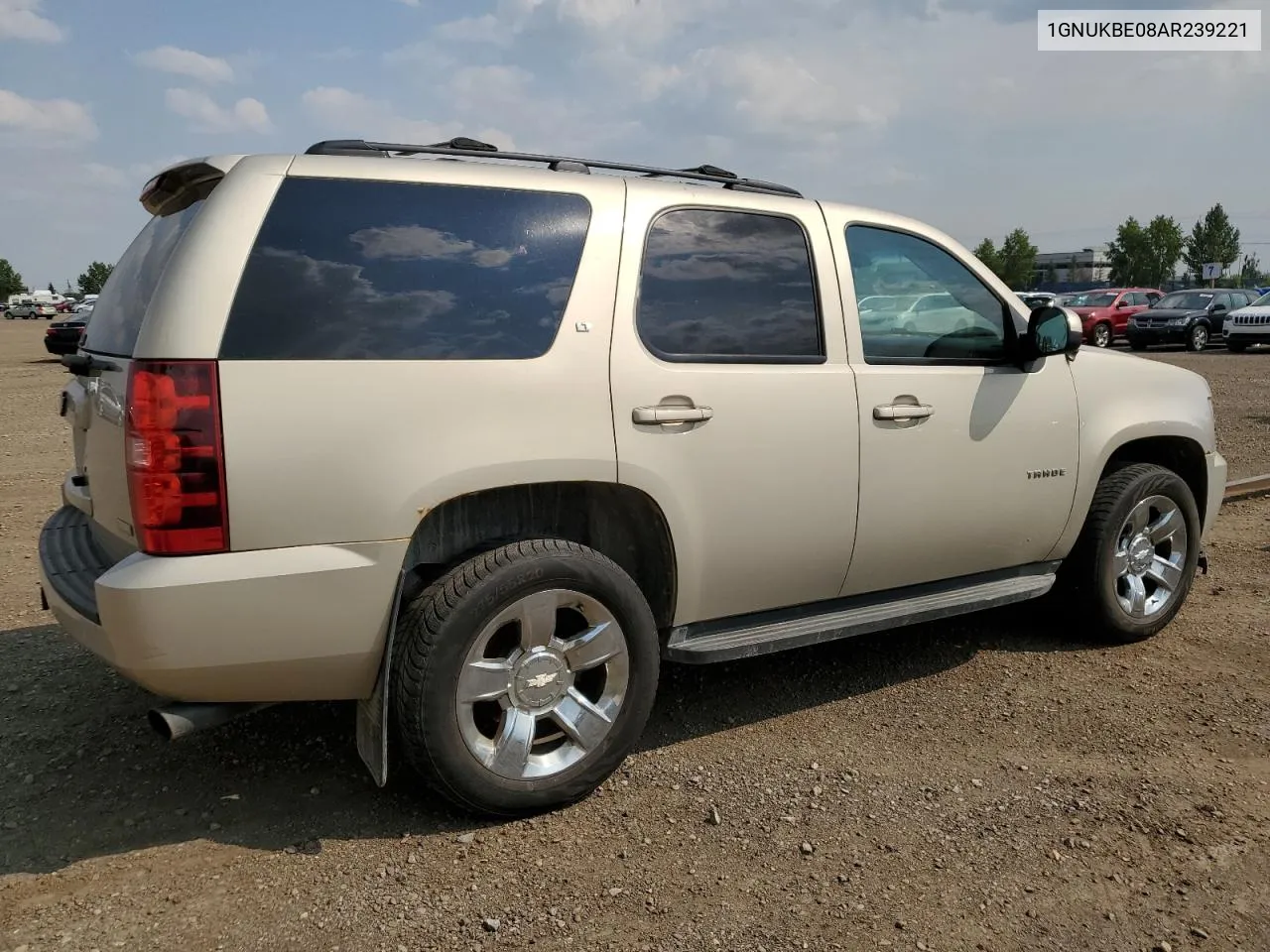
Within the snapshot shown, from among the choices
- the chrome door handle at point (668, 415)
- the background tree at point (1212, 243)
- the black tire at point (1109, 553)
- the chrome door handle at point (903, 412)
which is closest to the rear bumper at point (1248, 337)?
the black tire at point (1109, 553)

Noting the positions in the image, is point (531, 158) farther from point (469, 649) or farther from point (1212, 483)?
point (1212, 483)

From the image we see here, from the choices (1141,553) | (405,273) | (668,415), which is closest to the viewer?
(405,273)

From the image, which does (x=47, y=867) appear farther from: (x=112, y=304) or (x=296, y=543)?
(x=112, y=304)

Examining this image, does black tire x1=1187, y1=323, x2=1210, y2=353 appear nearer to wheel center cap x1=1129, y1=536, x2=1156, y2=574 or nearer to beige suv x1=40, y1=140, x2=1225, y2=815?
wheel center cap x1=1129, y1=536, x2=1156, y2=574

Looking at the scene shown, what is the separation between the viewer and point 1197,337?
77.3ft

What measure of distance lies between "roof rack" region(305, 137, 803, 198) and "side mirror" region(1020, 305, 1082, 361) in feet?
3.66

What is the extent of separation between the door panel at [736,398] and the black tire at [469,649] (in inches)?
11.4

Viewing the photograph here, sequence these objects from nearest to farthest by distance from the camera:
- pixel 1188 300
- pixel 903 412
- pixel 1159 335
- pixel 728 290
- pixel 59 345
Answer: pixel 728 290, pixel 903 412, pixel 59 345, pixel 1159 335, pixel 1188 300

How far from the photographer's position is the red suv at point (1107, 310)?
24859 millimetres

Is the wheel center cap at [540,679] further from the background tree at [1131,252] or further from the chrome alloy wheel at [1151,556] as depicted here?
the background tree at [1131,252]

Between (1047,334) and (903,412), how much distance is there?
0.82m

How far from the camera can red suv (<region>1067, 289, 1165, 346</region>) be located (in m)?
24.9

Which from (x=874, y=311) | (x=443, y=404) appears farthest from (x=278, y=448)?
(x=874, y=311)

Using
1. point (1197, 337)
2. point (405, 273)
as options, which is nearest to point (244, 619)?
point (405, 273)
